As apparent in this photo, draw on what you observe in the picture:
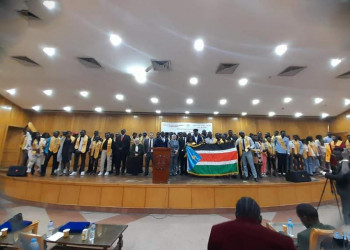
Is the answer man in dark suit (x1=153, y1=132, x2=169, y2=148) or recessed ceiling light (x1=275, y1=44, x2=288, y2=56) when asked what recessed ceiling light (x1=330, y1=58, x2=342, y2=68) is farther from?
man in dark suit (x1=153, y1=132, x2=169, y2=148)

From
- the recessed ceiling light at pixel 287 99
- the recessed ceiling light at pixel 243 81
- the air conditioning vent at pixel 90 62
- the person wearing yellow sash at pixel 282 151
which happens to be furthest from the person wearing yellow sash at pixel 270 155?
the air conditioning vent at pixel 90 62

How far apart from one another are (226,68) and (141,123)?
5751 mm

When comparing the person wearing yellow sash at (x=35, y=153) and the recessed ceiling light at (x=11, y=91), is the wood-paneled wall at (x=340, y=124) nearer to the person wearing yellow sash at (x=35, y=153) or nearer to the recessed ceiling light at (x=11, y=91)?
the person wearing yellow sash at (x=35, y=153)

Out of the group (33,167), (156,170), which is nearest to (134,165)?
(156,170)

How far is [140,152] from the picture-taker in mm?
5672

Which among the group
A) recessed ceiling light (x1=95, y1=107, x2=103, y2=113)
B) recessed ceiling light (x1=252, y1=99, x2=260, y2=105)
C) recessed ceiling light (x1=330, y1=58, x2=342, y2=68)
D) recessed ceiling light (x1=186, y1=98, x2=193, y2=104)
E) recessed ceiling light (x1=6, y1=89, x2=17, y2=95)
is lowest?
recessed ceiling light (x1=95, y1=107, x2=103, y2=113)

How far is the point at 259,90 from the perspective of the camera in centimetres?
685

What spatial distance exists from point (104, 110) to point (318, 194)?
9422mm

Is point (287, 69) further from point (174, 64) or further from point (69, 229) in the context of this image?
point (69, 229)

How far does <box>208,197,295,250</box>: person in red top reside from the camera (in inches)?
39.5

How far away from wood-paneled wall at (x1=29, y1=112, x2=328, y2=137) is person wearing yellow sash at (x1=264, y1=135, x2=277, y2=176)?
3909mm

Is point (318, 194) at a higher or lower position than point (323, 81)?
lower

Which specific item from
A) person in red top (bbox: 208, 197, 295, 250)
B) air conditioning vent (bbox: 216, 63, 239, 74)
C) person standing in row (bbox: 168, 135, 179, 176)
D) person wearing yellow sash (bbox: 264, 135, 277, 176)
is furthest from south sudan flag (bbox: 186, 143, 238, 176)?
person in red top (bbox: 208, 197, 295, 250)

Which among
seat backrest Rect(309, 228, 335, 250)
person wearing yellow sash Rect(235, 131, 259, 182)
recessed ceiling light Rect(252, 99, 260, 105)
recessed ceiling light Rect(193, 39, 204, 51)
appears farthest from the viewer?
recessed ceiling light Rect(252, 99, 260, 105)
